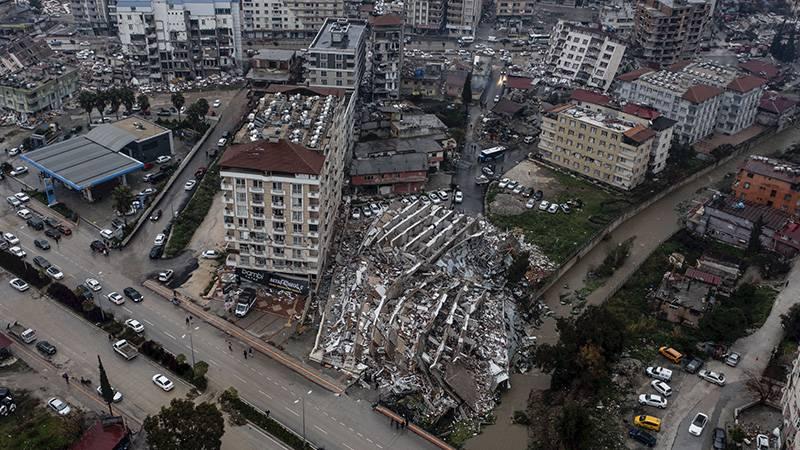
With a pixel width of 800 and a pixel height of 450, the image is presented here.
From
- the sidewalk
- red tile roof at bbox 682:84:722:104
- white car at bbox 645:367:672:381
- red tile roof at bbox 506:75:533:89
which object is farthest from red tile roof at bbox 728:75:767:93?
the sidewalk

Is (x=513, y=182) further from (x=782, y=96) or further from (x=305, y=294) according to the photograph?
(x=782, y=96)

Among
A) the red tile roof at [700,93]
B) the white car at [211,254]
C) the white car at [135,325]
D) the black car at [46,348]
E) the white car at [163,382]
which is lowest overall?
the white car at [163,382]

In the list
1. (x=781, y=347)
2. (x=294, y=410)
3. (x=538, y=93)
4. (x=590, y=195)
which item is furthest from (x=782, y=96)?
(x=294, y=410)

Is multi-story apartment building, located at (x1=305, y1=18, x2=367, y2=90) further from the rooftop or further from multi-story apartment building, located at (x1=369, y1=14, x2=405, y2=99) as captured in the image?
multi-story apartment building, located at (x1=369, y1=14, x2=405, y2=99)

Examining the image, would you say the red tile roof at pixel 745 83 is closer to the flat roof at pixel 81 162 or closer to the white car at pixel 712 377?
the white car at pixel 712 377

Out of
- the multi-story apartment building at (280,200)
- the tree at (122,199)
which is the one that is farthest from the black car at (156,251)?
the multi-story apartment building at (280,200)

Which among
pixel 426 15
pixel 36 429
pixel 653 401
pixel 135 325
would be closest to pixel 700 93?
pixel 653 401

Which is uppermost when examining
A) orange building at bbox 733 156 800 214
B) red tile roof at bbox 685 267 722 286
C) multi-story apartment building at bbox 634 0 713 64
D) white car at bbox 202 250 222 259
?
multi-story apartment building at bbox 634 0 713 64
